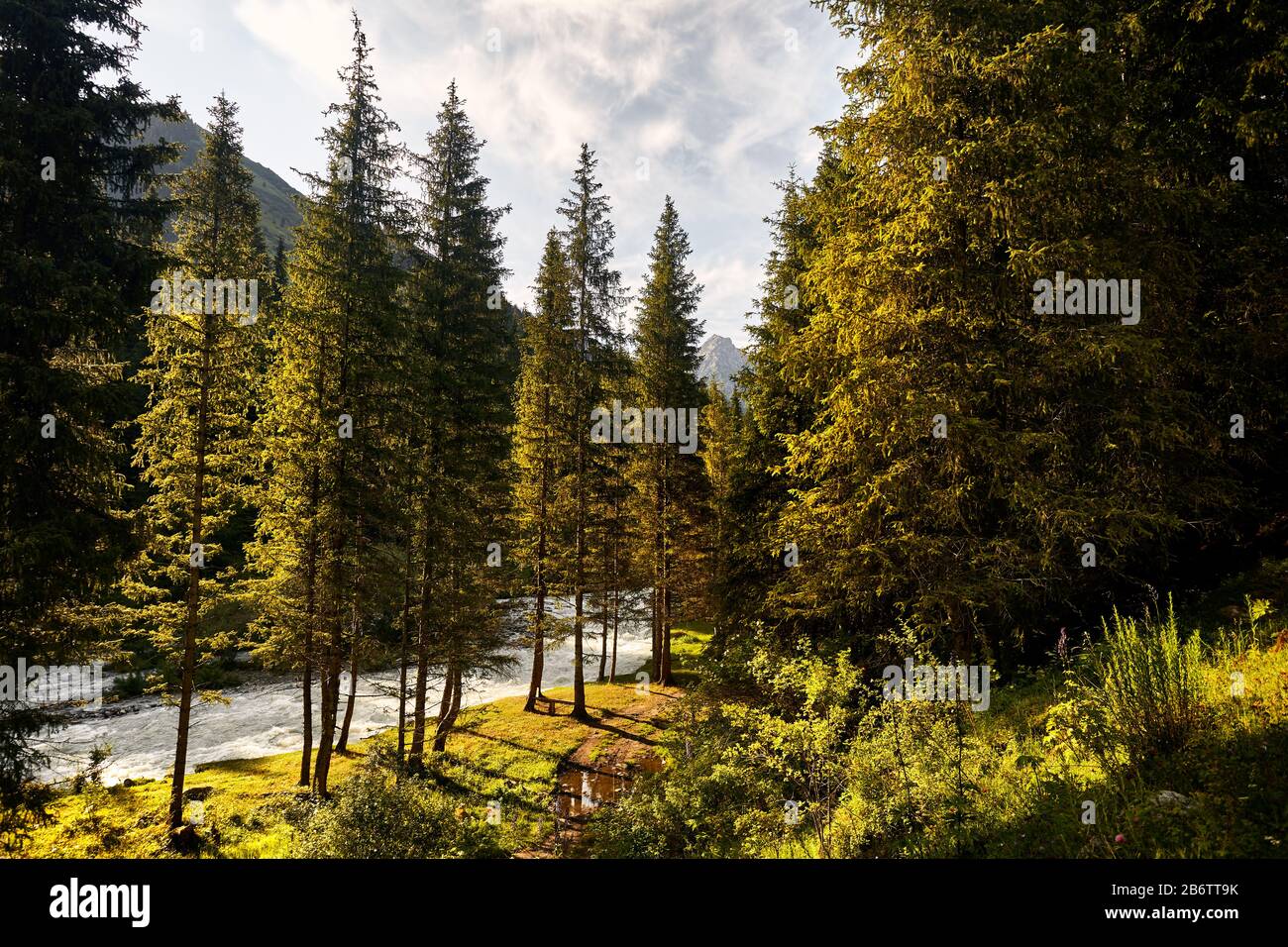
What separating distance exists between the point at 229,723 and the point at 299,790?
12919 millimetres

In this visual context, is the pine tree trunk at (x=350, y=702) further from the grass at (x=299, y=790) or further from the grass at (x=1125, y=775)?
the grass at (x=1125, y=775)

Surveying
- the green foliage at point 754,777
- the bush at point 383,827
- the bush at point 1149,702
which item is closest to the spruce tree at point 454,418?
the bush at point 383,827

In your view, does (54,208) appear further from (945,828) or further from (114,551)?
(945,828)

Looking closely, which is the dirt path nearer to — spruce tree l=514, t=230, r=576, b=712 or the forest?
the forest

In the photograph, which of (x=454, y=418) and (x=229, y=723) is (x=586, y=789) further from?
(x=229, y=723)

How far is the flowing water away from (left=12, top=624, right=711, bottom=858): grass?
1984 millimetres

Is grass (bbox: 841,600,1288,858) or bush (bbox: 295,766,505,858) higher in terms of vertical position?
grass (bbox: 841,600,1288,858)

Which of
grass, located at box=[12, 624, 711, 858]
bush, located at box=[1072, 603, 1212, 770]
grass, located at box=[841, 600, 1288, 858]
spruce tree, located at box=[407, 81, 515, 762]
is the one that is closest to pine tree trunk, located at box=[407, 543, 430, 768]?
spruce tree, located at box=[407, 81, 515, 762]

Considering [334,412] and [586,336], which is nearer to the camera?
[334,412]

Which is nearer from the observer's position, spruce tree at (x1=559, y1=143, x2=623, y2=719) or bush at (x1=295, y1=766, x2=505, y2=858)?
bush at (x1=295, y1=766, x2=505, y2=858)

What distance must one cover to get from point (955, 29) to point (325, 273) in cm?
1590

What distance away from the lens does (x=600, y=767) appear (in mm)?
17578

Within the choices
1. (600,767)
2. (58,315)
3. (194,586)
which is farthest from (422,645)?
(58,315)

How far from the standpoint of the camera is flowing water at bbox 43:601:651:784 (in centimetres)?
2083
